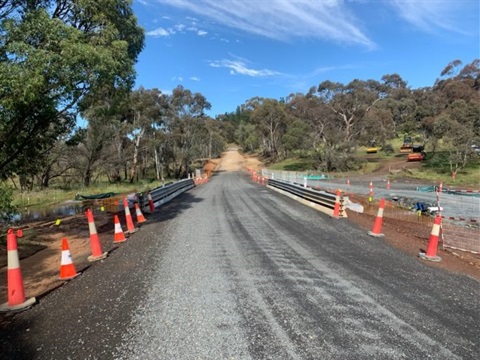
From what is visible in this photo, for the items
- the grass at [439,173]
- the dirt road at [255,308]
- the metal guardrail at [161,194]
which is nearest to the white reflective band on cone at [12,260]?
the dirt road at [255,308]

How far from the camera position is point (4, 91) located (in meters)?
6.63

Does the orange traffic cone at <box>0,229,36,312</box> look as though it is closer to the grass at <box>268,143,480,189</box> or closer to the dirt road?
the dirt road

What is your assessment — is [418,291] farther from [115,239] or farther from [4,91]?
[4,91]

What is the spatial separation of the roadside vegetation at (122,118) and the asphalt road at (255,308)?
4.74m

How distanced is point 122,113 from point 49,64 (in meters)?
4.60

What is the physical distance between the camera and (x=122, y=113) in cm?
1181

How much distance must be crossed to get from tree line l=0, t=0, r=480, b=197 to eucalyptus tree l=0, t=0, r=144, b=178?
0.03 metres

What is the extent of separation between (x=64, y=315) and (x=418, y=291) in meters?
5.44

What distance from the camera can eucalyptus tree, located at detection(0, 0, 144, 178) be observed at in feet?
22.6

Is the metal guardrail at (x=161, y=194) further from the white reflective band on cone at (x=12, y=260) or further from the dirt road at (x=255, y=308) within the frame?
the white reflective band on cone at (x=12, y=260)

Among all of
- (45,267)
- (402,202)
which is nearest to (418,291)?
(45,267)

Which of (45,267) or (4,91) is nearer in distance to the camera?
(4,91)

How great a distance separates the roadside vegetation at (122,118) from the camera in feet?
24.8

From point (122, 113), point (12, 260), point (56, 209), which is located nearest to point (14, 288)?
point (12, 260)
